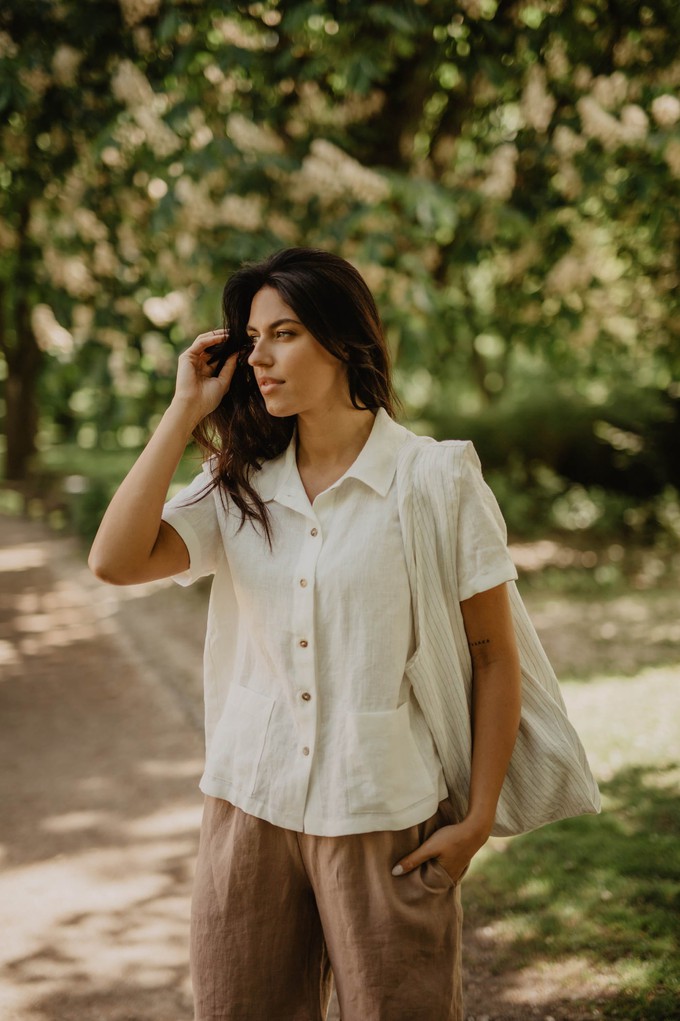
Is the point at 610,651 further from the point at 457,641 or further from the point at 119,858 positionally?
the point at 457,641

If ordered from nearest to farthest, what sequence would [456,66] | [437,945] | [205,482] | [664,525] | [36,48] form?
[437,945]
[205,482]
[36,48]
[456,66]
[664,525]

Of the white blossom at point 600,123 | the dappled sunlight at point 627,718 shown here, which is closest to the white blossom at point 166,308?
the white blossom at point 600,123

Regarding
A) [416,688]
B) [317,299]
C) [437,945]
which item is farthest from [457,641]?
[317,299]

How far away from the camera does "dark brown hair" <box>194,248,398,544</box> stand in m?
1.83

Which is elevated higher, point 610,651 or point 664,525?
point 664,525

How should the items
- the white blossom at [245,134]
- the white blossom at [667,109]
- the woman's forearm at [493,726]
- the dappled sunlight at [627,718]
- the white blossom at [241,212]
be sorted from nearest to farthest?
the woman's forearm at [493,726] < the dappled sunlight at [627,718] < the white blossom at [241,212] < the white blossom at [245,134] < the white blossom at [667,109]

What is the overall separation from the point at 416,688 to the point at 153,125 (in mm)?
4759

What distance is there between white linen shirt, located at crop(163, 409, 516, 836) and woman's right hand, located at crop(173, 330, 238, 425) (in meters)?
0.28

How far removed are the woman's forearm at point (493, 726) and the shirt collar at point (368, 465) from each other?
443 mm

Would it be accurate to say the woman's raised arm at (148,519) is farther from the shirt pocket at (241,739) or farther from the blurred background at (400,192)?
the blurred background at (400,192)

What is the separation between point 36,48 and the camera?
5441 millimetres

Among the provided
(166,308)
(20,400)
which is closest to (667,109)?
(166,308)

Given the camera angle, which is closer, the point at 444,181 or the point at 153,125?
the point at 153,125

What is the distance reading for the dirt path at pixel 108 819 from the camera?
10.6 ft
